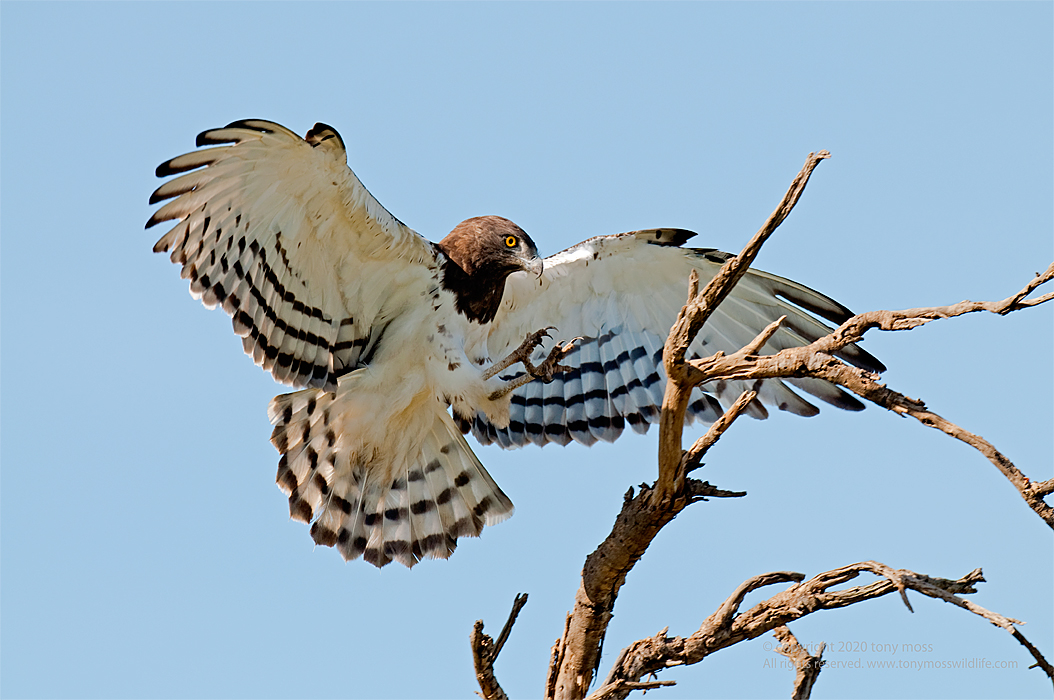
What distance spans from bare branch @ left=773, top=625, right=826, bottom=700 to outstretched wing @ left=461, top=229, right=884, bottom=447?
188cm

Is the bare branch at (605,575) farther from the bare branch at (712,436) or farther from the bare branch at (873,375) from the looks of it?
the bare branch at (873,375)

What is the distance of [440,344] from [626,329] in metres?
1.31

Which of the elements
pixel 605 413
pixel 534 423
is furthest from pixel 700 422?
pixel 534 423

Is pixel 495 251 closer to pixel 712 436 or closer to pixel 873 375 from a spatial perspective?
pixel 712 436

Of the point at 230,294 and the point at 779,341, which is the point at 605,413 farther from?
the point at 230,294

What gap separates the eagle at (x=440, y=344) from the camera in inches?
233

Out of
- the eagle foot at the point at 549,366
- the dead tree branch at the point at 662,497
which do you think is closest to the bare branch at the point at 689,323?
the dead tree branch at the point at 662,497

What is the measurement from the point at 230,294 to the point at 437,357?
131 cm

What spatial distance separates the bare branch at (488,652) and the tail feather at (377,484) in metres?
1.84

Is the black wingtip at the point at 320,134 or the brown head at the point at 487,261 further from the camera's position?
the brown head at the point at 487,261

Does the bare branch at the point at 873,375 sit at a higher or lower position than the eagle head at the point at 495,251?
lower

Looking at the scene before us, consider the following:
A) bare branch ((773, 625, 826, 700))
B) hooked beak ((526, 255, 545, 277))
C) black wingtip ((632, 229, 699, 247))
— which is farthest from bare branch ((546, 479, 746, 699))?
hooked beak ((526, 255, 545, 277))

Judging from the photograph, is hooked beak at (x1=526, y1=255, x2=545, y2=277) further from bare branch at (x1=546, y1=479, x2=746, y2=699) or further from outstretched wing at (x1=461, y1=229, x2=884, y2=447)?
bare branch at (x1=546, y1=479, x2=746, y2=699)

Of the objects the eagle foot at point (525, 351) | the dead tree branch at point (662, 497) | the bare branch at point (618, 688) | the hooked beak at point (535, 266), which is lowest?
the bare branch at point (618, 688)
